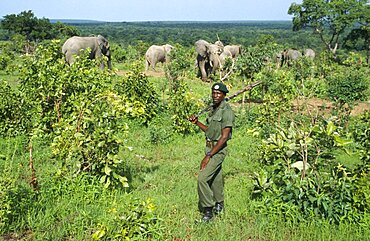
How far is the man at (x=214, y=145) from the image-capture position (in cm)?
481

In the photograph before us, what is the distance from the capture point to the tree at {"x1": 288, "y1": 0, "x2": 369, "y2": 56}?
94.9ft

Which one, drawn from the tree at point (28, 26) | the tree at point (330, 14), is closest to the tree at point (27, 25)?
the tree at point (28, 26)

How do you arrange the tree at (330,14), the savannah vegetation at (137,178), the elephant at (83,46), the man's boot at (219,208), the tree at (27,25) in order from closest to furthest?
the savannah vegetation at (137,178) → the man's boot at (219,208) → the elephant at (83,46) → the tree at (330,14) → the tree at (27,25)

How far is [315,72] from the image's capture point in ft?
60.2

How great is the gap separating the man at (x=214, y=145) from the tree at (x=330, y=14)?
2714 cm

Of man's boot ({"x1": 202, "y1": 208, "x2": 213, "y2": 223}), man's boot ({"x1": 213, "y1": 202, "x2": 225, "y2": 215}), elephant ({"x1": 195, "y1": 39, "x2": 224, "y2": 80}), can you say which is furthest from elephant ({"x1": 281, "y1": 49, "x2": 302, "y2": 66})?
man's boot ({"x1": 202, "y1": 208, "x2": 213, "y2": 223})

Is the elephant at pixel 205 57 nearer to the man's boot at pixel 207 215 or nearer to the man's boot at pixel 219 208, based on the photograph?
the man's boot at pixel 219 208

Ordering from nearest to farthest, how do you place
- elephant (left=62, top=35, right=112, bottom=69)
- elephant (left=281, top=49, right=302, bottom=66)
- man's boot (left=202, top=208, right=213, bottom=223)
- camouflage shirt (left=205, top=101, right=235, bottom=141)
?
camouflage shirt (left=205, top=101, right=235, bottom=141) < man's boot (left=202, top=208, right=213, bottom=223) < elephant (left=62, top=35, right=112, bottom=69) < elephant (left=281, top=49, right=302, bottom=66)

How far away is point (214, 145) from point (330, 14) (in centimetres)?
2855

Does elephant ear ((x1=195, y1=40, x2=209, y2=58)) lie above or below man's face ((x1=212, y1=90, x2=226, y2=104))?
below

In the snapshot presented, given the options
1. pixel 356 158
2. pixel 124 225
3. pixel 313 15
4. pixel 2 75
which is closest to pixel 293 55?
pixel 313 15

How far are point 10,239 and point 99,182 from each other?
1462 mm

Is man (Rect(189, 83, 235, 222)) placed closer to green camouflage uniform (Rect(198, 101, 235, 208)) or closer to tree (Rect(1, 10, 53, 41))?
green camouflage uniform (Rect(198, 101, 235, 208))

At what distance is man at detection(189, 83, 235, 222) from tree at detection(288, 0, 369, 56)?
2714 cm
